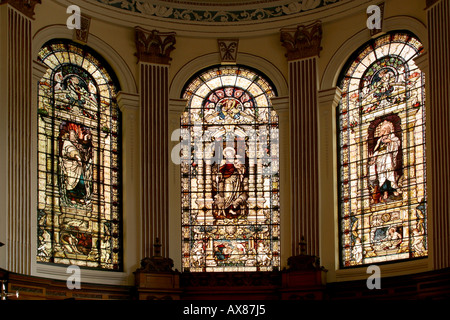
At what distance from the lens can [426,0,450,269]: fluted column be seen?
1655cm

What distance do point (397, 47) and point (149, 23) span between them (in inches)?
224

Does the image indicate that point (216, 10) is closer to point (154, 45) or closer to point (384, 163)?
point (154, 45)

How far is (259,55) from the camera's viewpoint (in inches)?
813

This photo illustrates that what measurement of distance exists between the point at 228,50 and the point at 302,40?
71.6 inches

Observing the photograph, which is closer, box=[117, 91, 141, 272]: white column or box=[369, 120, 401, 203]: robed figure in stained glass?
box=[369, 120, 401, 203]: robed figure in stained glass

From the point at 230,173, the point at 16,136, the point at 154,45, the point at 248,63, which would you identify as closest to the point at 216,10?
Result: the point at 248,63

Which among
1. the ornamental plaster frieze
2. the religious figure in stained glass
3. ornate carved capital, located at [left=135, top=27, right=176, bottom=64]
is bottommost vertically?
the religious figure in stained glass

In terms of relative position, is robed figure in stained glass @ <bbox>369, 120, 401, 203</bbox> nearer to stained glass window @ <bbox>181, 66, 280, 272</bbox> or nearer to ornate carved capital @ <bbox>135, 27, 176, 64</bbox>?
stained glass window @ <bbox>181, 66, 280, 272</bbox>

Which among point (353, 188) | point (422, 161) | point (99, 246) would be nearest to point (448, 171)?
point (422, 161)

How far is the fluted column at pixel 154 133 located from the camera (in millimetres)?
19203

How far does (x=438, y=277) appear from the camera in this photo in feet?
53.0

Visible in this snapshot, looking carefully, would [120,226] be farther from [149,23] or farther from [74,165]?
[149,23]

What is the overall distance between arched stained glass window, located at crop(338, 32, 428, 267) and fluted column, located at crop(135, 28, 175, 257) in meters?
3.95

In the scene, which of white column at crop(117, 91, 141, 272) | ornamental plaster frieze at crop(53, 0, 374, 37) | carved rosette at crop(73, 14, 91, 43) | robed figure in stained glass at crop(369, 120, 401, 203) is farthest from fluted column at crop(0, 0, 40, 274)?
robed figure in stained glass at crop(369, 120, 401, 203)
